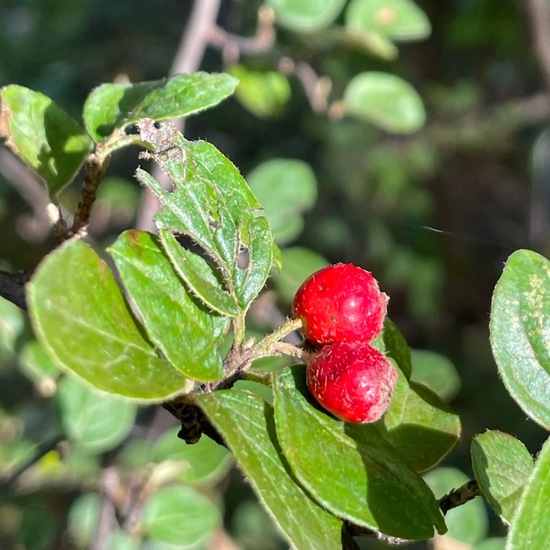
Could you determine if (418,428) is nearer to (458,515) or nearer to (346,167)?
(458,515)

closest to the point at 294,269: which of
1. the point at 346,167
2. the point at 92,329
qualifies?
the point at 92,329

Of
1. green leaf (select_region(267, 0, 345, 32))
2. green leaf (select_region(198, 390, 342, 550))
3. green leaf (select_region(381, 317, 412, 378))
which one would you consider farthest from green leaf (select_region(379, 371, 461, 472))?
green leaf (select_region(267, 0, 345, 32))

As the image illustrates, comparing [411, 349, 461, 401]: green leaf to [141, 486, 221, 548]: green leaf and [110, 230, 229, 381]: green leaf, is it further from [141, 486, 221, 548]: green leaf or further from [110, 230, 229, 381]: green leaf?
[110, 230, 229, 381]: green leaf

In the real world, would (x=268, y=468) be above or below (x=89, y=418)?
above

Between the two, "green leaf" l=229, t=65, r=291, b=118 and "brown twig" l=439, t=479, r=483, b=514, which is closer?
"brown twig" l=439, t=479, r=483, b=514

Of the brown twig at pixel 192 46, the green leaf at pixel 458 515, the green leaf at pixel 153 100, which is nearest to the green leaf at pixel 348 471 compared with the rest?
the green leaf at pixel 153 100

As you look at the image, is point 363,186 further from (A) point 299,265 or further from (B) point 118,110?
(B) point 118,110

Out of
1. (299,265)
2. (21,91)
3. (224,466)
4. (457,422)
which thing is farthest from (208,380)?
(299,265)

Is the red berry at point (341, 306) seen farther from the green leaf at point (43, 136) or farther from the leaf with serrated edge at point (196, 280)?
the green leaf at point (43, 136)
